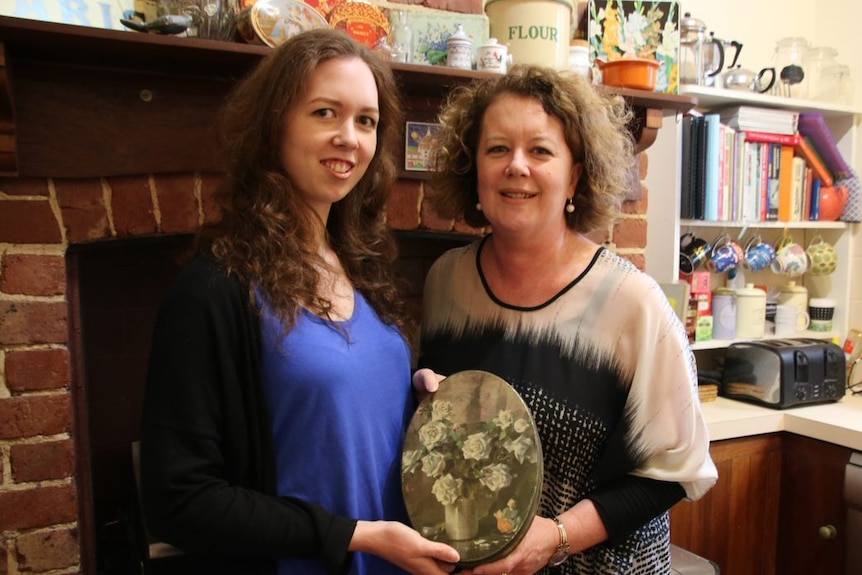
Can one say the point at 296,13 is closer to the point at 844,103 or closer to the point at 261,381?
the point at 261,381

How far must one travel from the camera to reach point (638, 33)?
5.92 ft

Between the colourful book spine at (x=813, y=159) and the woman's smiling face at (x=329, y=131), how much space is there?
79.6 inches

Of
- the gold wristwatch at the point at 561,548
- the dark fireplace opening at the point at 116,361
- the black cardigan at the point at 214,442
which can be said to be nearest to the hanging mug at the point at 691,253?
the dark fireplace opening at the point at 116,361

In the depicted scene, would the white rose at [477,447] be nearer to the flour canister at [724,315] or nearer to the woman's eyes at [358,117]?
the woman's eyes at [358,117]

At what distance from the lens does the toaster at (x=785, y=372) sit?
2.10 m

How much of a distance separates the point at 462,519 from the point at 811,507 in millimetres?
1602

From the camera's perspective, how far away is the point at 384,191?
1.23 m

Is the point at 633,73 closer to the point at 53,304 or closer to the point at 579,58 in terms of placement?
the point at 579,58

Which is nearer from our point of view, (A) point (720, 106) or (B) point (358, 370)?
(B) point (358, 370)

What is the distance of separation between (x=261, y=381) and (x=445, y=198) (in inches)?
23.1

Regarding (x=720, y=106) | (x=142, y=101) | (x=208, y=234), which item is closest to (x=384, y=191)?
(x=208, y=234)

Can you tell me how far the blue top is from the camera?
2.95ft

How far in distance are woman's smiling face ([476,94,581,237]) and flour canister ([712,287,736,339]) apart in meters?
1.42

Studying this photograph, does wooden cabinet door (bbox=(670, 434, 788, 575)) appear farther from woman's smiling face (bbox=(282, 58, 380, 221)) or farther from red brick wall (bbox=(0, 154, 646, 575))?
red brick wall (bbox=(0, 154, 646, 575))
